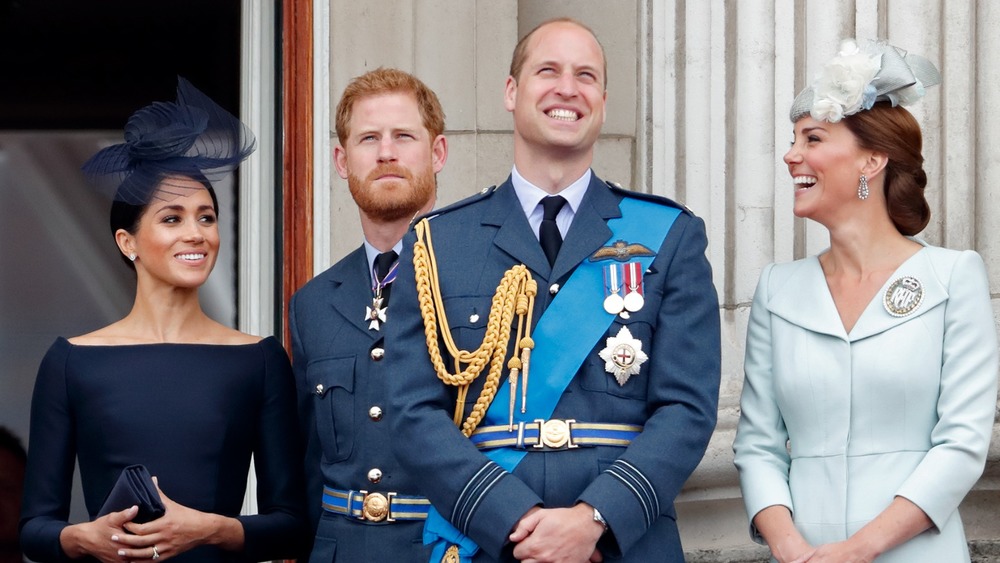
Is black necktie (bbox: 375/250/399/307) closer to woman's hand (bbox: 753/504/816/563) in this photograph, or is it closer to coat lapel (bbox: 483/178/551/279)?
coat lapel (bbox: 483/178/551/279)

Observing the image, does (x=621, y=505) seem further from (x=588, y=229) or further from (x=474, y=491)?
(x=588, y=229)

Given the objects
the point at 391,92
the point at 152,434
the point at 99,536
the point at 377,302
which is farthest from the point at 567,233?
the point at 99,536

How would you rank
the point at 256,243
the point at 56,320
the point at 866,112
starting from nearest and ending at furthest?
the point at 866,112 < the point at 256,243 < the point at 56,320

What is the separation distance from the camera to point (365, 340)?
366cm

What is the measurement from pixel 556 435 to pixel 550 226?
445 millimetres

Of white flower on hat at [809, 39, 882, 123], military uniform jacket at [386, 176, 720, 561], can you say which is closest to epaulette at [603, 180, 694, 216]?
military uniform jacket at [386, 176, 720, 561]

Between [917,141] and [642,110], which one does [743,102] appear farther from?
[917,141]

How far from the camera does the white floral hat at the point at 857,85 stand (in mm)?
3348

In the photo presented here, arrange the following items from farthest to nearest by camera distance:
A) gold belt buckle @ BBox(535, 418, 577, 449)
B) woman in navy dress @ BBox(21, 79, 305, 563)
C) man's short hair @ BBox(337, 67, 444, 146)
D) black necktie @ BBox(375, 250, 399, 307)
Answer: man's short hair @ BBox(337, 67, 444, 146)
black necktie @ BBox(375, 250, 399, 307)
woman in navy dress @ BBox(21, 79, 305, 563)
gold belt buckle @ BBox(535, 418, 577, 449)

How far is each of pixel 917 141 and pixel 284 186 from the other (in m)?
2.20

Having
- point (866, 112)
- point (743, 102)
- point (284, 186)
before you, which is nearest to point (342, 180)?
point (284, 186)

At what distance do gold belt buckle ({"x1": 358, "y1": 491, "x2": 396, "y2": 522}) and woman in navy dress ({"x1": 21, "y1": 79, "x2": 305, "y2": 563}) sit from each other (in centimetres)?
24

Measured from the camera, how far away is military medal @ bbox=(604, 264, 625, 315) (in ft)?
10.2

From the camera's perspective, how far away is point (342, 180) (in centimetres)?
489
